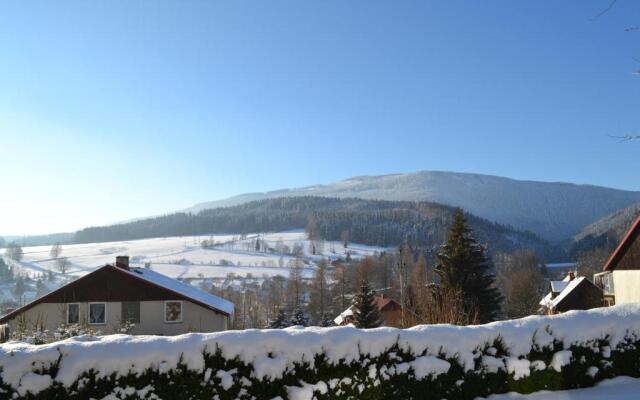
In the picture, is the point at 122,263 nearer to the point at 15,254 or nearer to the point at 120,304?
the point at 120,304

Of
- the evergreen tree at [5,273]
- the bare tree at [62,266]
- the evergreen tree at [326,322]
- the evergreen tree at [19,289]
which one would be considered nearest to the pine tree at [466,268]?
the evergreen tree at [326,322]

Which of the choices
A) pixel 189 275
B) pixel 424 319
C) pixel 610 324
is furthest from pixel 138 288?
pixel 189 275

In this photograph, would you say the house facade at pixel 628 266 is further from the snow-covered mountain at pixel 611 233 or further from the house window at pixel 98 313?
the snow-covered mountain at pixel 611 233

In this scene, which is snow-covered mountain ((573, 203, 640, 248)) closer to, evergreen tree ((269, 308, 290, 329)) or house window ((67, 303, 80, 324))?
evergreen tree ((269, 308, 290, 329))

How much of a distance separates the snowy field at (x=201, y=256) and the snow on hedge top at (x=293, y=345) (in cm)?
10522

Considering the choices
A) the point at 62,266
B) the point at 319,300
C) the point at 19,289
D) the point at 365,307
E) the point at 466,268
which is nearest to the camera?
the point at 466,268

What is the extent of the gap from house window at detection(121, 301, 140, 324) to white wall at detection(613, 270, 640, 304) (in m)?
22.0

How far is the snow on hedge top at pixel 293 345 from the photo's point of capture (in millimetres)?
5336

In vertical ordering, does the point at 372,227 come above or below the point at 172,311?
above

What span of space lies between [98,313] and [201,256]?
119941 millimetres

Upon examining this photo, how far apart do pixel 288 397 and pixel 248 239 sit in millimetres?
167286

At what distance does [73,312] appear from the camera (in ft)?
81.6

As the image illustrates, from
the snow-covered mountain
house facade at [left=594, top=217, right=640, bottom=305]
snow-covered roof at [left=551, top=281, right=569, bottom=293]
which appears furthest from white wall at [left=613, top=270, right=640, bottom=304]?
the snow-covered mountain

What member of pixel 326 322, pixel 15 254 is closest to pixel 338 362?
pixel 326 322
